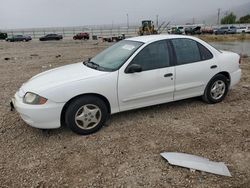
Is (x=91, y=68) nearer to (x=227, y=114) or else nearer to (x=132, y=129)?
(x=132, y=129)

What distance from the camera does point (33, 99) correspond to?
3.42 metres

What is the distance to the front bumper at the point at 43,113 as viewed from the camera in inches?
132

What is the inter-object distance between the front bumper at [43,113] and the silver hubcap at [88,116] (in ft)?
1.00

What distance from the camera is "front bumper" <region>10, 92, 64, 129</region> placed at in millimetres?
3363

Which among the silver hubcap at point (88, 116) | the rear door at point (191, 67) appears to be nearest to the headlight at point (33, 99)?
the silver hubcap at point (88, 116)

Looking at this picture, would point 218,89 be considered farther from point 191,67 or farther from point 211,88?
point 191,67

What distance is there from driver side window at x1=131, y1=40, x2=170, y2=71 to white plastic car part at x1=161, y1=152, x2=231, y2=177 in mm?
1576

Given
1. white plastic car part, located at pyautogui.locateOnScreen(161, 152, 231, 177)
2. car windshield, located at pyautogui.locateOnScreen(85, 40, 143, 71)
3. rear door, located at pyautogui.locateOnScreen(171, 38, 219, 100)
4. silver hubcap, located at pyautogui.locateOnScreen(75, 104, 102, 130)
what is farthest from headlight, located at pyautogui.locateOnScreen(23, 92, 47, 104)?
rear door, located at pyautogui.locateOnScreen(171, 38, 219, 100)

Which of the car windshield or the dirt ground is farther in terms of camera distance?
the car windshield

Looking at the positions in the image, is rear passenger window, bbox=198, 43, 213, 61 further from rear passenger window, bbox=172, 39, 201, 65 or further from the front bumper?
the front bumper

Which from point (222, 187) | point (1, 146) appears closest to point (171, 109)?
point (222, 187)

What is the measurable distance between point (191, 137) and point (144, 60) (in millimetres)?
1510

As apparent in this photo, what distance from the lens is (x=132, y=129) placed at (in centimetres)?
388

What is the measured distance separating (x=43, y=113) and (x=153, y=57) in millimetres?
2085
